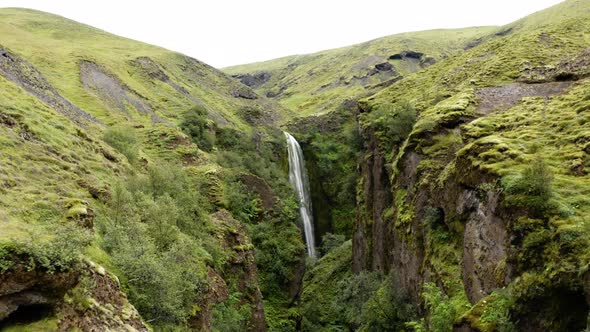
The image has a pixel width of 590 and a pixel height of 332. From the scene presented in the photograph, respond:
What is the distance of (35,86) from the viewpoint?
39031 millimetres

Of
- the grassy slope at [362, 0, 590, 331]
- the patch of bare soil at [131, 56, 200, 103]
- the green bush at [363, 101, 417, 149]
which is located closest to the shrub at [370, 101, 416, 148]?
the green bush at [363, 101, 417, 149]

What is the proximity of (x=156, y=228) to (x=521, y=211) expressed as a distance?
51.0 ft

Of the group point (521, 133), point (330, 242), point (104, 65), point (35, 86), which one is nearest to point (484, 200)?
point (521, 133)

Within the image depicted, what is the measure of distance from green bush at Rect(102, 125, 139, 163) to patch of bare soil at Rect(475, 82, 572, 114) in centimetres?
2415

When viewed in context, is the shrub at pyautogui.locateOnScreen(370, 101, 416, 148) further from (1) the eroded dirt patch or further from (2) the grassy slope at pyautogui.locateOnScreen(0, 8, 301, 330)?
(1) the eroded dirt patch

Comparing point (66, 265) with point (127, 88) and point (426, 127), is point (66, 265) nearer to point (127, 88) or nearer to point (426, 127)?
point (426, 127)

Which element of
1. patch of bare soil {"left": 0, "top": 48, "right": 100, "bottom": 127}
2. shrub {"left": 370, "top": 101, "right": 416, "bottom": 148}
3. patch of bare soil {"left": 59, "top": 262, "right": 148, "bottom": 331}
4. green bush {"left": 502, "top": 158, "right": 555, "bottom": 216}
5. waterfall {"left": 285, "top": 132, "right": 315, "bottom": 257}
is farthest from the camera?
waterfall {"left": 285, "top": 132, "right": 315, "bottom": 257}

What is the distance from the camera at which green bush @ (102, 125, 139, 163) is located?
102ft

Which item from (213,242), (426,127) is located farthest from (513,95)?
(213,242)

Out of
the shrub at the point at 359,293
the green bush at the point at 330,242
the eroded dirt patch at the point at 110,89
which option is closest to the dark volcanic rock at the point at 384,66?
the green bush at the point at 330,242

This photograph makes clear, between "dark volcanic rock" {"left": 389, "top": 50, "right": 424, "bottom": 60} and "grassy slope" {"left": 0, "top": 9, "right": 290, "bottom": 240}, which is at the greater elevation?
"dark volcanic rock" {"left": 389, "top": 50, "right": 424, "bottom": 60}

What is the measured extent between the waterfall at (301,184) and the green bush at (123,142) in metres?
27.0

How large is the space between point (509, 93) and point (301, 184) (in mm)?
41342

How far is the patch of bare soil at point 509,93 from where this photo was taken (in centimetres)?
→ 2570
